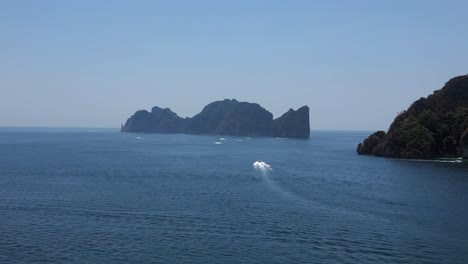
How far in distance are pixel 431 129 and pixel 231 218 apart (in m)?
123

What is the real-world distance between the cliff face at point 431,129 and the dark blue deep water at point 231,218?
175 ft

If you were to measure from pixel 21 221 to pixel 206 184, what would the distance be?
36.9 meters

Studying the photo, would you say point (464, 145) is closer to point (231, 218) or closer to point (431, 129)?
point (431, 129)

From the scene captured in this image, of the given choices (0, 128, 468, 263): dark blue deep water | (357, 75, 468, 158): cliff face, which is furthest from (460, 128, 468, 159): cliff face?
(0, 128, 468, 263): dark blue deep water

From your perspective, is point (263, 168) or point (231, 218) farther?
point (263, 168)

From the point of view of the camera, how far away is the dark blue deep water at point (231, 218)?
4041 cm

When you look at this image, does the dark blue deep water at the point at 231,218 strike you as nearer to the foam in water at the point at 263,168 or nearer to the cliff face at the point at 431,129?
the foam in water at the point at 263,168

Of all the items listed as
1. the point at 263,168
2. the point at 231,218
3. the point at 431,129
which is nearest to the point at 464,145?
the point at 431,129

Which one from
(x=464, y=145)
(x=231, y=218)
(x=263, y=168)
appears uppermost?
(x=464, y=145)

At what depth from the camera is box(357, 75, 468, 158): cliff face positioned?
146750mm

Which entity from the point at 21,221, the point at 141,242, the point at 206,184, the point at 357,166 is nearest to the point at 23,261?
the point at 141,242

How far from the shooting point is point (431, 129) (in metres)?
156

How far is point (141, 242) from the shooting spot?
142ft

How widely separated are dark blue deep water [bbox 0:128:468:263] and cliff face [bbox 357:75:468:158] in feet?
175
